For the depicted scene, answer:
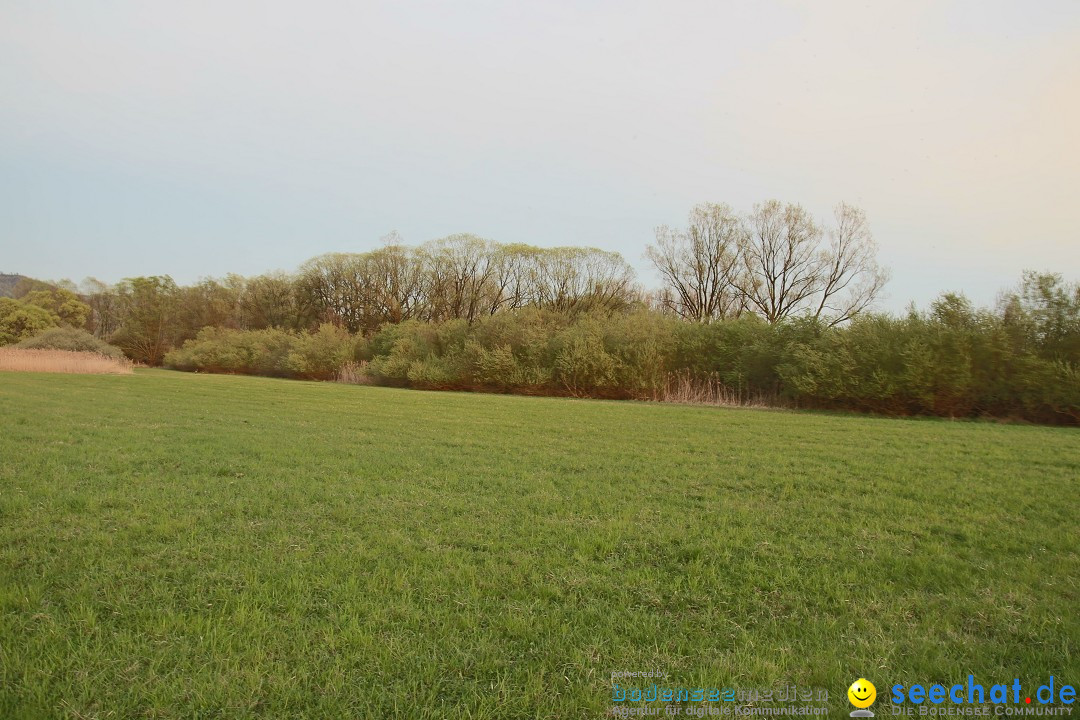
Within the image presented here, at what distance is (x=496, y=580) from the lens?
312cm

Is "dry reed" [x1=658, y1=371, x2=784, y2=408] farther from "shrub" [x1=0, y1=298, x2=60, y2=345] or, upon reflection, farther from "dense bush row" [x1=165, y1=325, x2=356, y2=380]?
"shrub" [x1=0, y1=298, x2=60, y2=345]

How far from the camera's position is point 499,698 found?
2.08 metres

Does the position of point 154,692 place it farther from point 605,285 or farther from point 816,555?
point 605,285

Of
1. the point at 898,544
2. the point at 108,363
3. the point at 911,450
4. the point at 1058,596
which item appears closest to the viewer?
the point at 1058,596

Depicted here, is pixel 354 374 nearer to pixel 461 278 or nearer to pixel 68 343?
pixel 461 278

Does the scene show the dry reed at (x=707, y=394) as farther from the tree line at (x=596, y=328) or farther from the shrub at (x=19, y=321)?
the shrub at (x=19, y=321)

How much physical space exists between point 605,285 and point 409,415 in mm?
25446

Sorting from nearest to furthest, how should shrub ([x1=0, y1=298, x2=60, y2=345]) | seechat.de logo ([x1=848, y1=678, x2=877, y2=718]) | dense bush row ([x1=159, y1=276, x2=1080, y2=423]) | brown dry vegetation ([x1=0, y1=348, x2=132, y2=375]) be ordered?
seechat.de logo ([x1=848, y1=678, x2=877, y2=718]) → dense bush row ([x1=159, y1=276, x2=1080, y2=423]) → brown dry vegetation ([x1=0, y1=348, x2=132, y2=375]) → shrub ([x1=0, y1=298, x2=60, y2=345])

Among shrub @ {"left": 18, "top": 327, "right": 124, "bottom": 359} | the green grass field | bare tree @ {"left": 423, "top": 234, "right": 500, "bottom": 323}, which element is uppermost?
bare tree @ {"left": 423, "top": 234, "right": 500, "bottom": 323}

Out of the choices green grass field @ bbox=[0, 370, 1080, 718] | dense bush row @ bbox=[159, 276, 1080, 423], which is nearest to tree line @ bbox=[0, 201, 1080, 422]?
dense bush row @ bbox=[159, 276, 1080, 423]

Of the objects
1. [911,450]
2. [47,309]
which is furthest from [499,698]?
[47,309]

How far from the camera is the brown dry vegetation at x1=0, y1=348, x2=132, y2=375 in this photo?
82.8 feet

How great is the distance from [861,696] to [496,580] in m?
1.84

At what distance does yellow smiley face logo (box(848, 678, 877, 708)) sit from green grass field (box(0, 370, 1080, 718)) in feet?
0.28
